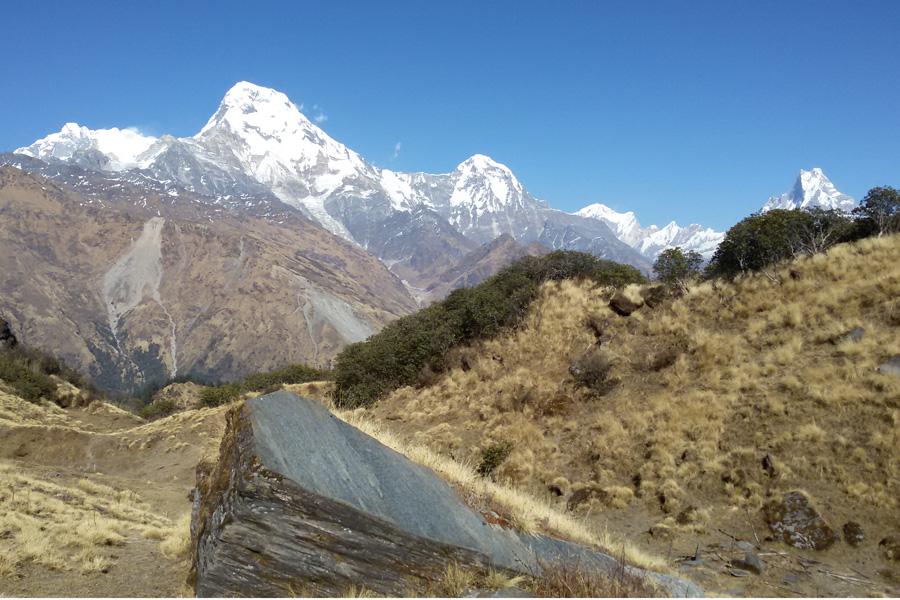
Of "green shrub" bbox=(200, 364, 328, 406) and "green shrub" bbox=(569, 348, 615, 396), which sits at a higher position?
"green shrub" bbox=(569, 348, 615, 396)

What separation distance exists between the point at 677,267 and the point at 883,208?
956 cm

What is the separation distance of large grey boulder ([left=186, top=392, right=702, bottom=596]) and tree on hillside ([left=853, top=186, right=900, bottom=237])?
24.3 meters

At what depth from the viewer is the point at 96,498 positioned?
59.2 feet

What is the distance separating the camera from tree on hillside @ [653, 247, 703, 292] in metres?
28.9

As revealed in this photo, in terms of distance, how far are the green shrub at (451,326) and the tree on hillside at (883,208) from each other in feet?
38.0

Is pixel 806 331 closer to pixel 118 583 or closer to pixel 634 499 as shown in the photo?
pixel 634 499

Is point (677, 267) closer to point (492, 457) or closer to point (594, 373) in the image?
point (594, 373)

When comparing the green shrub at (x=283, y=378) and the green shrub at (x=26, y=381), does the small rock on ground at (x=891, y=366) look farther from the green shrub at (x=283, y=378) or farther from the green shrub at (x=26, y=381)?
the green shrub at (x=26, y=381)

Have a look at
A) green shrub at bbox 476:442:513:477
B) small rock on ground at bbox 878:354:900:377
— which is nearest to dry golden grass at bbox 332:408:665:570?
green shrub at bbox 476:442:513:477

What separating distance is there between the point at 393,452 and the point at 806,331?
60.2 feet

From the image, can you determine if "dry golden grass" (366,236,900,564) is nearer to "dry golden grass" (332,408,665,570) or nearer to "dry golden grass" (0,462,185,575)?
"dry golden grass" (332,408,665,570)

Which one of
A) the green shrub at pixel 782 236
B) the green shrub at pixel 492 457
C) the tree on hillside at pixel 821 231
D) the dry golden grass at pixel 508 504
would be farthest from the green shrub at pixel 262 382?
the tree on hillside at pixel 821 231

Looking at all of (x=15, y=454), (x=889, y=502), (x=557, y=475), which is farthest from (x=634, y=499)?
(x=15, y=454)

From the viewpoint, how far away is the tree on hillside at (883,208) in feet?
79.9
